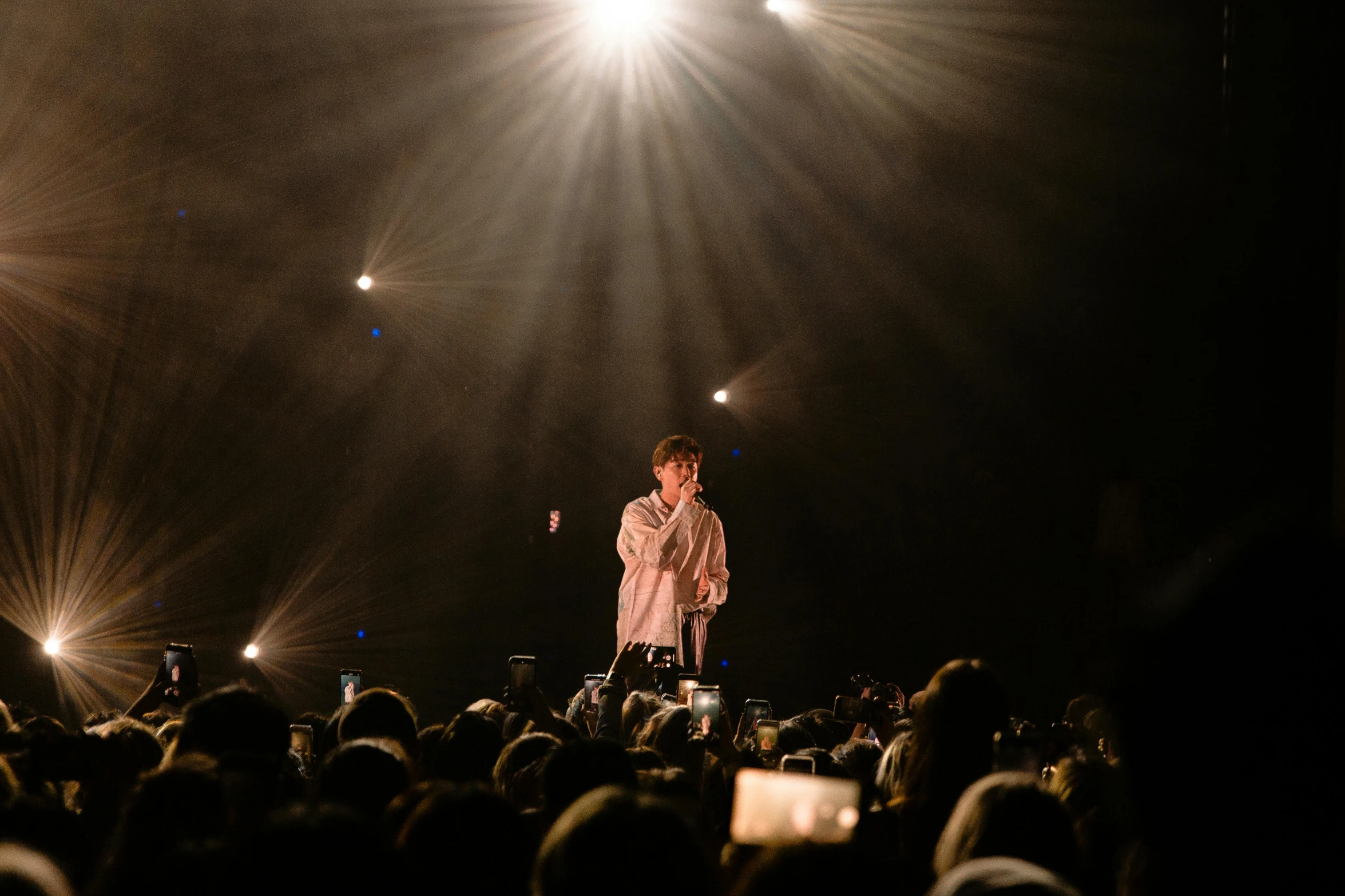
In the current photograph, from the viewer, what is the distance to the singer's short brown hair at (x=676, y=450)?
23.3ft

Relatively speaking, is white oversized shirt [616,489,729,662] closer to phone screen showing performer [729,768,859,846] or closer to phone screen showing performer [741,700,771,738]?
phone screen showing performer [741,700,771,738]

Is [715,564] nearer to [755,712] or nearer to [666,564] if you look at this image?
[666,564]

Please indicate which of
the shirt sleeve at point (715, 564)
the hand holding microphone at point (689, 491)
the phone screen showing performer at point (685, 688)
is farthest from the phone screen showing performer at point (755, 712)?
the shirt sleeve at point (715, 564)

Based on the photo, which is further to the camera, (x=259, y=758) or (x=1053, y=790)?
(x=1053, y=790)

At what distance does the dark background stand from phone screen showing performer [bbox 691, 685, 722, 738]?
203 inches

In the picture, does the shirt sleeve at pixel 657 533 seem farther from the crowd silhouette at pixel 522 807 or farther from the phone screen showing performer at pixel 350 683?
the crowd silhouette at pixel 522 807

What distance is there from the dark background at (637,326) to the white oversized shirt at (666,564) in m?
2.39

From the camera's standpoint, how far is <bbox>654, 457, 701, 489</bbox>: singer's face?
7168mm

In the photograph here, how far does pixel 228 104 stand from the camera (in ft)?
26.9

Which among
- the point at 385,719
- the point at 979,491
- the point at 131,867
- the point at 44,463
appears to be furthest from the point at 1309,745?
the point at 979,491

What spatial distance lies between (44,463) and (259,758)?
6472mm

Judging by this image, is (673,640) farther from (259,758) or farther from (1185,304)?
(259,758)

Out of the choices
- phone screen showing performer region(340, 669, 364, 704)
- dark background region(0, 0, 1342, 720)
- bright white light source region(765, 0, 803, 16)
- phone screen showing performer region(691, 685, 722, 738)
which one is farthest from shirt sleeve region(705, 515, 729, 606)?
bright white light source region(765, 0, 803, 16)

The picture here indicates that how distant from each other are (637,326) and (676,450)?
300 cm
